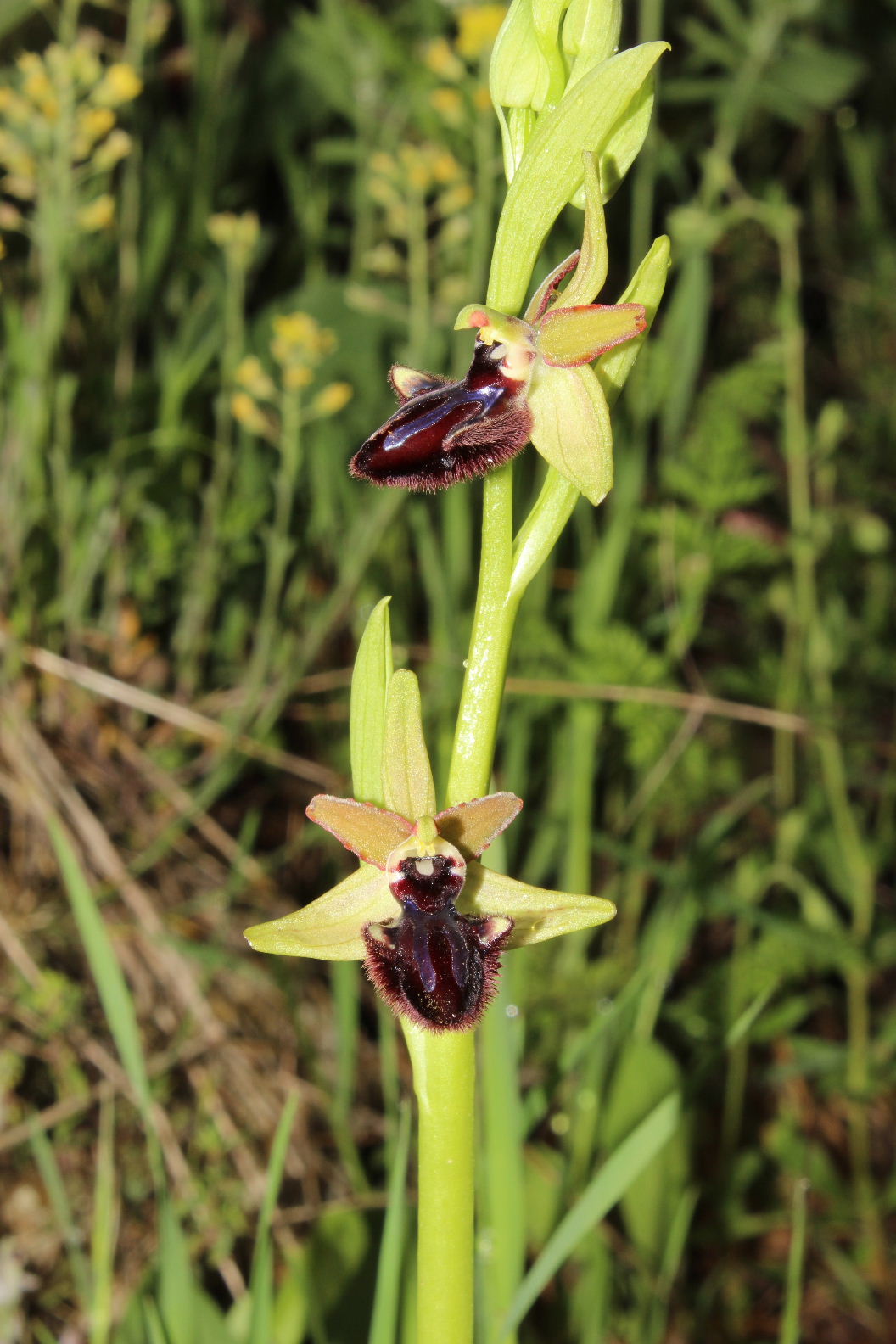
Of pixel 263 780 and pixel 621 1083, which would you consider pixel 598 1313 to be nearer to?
pixel 621 1083

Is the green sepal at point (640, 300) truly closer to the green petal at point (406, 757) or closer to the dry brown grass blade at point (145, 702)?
the green petal at point (406, 757)

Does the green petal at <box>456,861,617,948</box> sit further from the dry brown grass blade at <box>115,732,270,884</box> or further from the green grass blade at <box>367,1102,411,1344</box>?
the dry brown grass blade at <box>115,732,270,884</box>

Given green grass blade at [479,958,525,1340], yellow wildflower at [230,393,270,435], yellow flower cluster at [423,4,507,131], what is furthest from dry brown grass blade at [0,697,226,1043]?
yellow flower cluster at [423,4,507,131]

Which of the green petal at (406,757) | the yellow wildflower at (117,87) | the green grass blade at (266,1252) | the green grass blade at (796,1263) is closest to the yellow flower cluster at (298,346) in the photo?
the yellow wildflower at (117,87)

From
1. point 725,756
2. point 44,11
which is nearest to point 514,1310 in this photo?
point 725,756

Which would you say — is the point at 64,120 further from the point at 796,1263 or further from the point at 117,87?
the point at 796,1263

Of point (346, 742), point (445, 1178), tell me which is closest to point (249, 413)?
point (346, 742)
